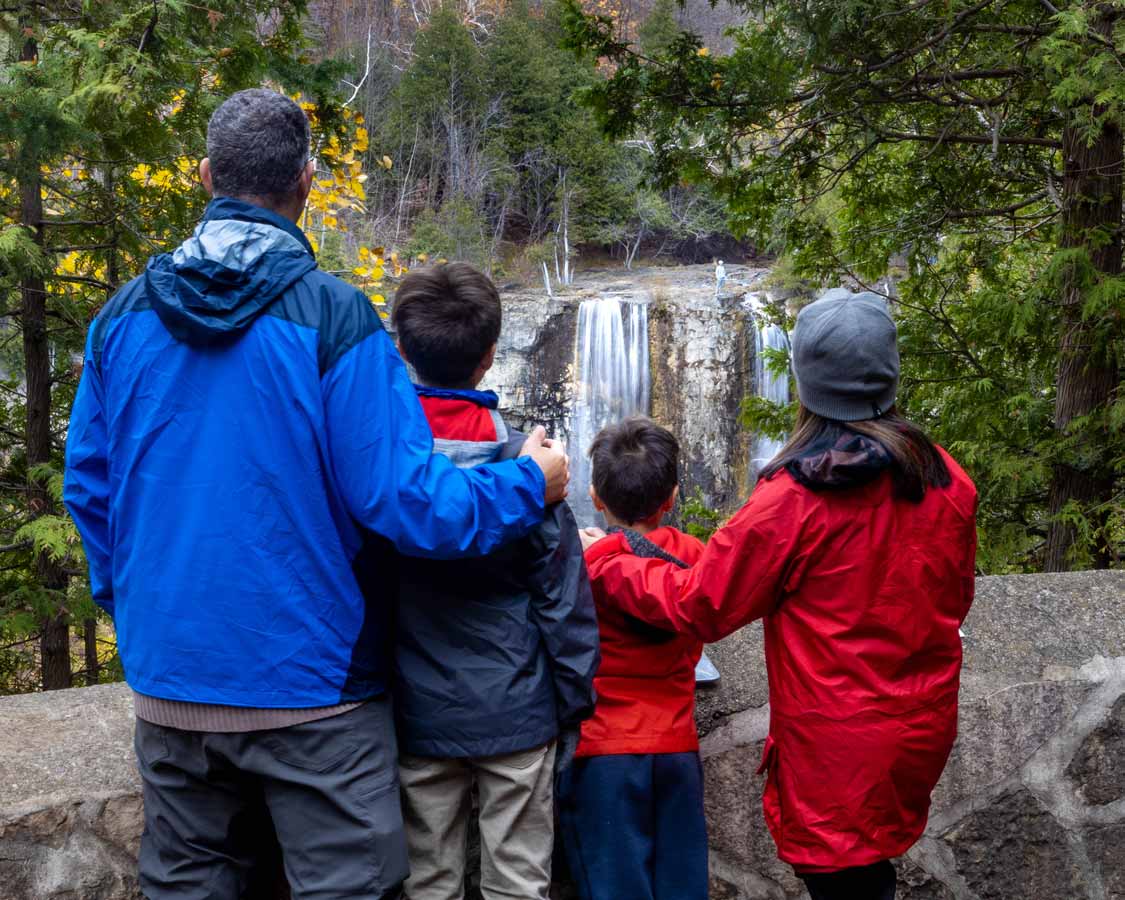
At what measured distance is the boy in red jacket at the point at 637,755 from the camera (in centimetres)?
196

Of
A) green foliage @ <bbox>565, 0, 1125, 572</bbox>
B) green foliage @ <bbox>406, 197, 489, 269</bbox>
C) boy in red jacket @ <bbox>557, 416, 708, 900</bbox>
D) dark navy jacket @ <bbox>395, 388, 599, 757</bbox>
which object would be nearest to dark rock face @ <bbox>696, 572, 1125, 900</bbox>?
boy in red jacket @ <bbox>557, 416, 708, 900</bbox>

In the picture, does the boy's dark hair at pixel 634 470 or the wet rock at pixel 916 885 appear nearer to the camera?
the boy's dark hair at pixel 634 470

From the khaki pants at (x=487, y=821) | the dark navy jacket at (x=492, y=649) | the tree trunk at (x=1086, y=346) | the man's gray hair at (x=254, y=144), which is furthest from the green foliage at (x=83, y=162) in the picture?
the tree trunk at (x=1086, y=346)

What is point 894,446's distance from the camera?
1.84 meters

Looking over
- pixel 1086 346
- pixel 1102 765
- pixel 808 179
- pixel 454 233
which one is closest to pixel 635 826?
pixel 1102 765

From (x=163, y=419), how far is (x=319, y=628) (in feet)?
1.26

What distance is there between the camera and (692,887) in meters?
2.00

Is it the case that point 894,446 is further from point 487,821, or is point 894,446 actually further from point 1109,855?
point 1109,855

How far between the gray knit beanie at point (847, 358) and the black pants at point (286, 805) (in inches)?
37.4

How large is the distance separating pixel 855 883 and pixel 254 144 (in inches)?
63.6

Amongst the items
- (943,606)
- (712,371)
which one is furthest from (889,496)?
(712,371)

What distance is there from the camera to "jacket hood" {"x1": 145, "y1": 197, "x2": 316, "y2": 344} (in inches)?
59.5

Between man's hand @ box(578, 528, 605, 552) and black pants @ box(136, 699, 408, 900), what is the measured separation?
2.00 feet

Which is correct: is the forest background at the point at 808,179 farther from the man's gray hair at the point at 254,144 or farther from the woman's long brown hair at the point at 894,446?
the man's gray hair at the point at 254,144
